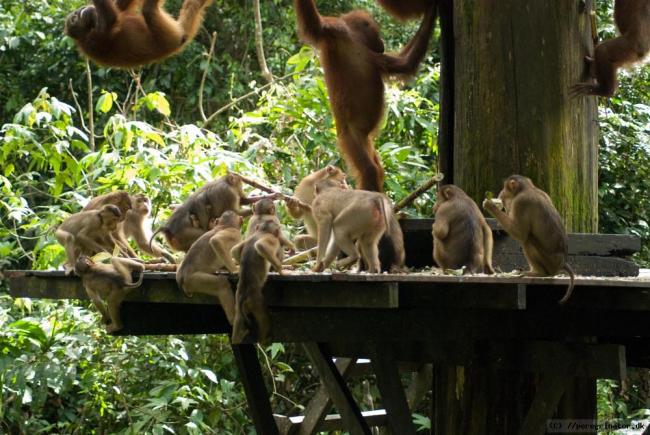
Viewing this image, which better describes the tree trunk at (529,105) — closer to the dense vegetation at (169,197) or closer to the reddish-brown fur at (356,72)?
the reddish-brown fur at (356,72)

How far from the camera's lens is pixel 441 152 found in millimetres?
4836

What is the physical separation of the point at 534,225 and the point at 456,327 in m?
0.47

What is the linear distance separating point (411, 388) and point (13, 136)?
298 centimetres

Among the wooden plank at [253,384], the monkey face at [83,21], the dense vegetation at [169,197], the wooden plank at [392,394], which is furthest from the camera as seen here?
the dense vegetation at [169,197]

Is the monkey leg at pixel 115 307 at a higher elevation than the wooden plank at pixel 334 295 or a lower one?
lower

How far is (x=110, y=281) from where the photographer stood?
3916mm

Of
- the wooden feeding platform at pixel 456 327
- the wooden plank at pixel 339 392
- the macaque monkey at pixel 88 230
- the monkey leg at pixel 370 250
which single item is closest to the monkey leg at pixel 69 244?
the macaque monkey at pixel 88 230

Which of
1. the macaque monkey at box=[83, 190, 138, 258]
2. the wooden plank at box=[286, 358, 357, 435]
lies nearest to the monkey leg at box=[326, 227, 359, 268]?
the macaque monkey at box=[83, 190, 138, 258]

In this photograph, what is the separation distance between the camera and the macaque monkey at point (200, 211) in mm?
4660

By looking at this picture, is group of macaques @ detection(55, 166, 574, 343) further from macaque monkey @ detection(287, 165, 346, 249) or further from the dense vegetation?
the dense vegetation

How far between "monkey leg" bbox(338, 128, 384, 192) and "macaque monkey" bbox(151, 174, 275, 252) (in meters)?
0.80

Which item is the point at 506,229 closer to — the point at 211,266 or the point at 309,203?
→ the point at 211,266

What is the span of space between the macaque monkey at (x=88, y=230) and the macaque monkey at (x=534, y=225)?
1713 millimetres

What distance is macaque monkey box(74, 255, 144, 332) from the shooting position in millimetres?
3873
